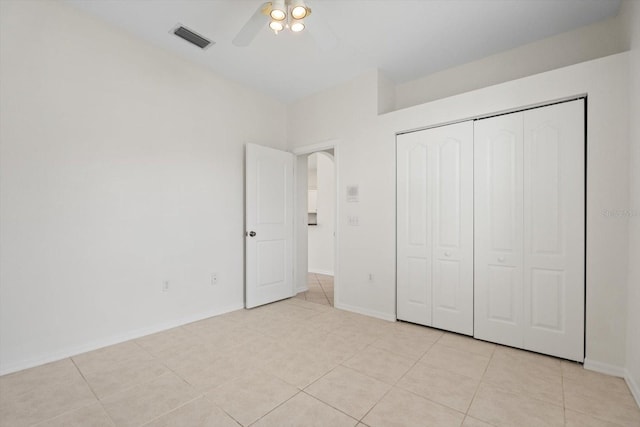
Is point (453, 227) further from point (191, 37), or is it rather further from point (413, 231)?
point (191, 37)

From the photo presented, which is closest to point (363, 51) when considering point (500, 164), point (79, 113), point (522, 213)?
point (500, 164)

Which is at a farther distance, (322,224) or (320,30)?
(322,224)

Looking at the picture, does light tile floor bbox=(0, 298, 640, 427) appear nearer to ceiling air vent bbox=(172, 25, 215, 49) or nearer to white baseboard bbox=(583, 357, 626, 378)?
white baseboard bbox=(583, 357, 626, 378)

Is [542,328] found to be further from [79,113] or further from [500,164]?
[79,113]

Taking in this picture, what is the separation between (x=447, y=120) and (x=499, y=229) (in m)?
Result: 1.15

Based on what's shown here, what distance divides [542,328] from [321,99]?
3.45 metres

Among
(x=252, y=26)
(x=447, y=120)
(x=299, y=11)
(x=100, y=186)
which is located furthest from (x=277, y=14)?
(x=100, y=186)

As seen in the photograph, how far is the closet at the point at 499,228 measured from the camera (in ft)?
7.75

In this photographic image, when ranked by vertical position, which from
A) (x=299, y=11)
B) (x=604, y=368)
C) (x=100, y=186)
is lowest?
(x=604, y=368)

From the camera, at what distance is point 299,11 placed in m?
1.88

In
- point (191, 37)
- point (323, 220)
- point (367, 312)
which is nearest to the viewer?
point (191, 37)

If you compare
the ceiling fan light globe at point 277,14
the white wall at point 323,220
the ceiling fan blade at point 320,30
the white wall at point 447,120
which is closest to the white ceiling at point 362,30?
the ceiling fan blade at point 320,30

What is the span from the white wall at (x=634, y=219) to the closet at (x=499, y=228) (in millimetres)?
279

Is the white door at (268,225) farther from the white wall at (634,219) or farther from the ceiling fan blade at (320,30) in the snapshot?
the white wall at (634,219)
